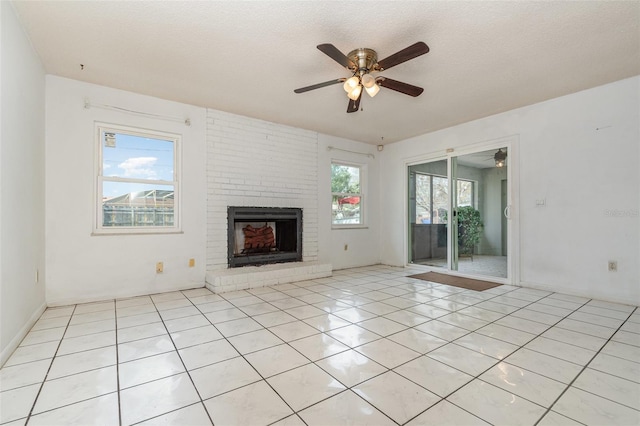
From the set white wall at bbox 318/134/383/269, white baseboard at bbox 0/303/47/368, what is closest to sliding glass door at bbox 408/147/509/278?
white wall at bbox 318/134/383/269

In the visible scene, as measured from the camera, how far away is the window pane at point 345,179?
5715 mm

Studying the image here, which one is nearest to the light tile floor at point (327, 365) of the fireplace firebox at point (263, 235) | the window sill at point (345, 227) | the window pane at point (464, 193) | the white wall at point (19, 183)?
the white wall at point (19, 183)

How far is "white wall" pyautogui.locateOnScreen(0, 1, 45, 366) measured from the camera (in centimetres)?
202

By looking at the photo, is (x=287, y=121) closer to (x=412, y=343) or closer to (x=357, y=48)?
(x=357, y=48)

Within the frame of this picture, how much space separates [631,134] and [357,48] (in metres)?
3.34

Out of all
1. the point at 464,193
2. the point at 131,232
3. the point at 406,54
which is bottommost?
the point at 131,232

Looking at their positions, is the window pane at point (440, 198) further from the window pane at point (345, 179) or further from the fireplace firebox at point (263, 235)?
the fireplace firebox at point (263, 235)

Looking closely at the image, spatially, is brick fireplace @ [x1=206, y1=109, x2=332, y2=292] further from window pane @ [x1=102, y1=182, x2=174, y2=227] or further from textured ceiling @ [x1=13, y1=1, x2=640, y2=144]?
textured ceiling @ [x1=13, y1=1, x2=640, y2=144]

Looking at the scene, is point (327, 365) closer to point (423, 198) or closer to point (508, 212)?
point (508, 212)

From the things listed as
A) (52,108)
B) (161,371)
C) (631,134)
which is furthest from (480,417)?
(52,108)

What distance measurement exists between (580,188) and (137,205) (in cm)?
568

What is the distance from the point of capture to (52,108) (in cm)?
324

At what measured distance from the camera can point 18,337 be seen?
223 centimetres

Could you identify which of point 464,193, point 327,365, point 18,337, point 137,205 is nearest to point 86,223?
point 137,205
